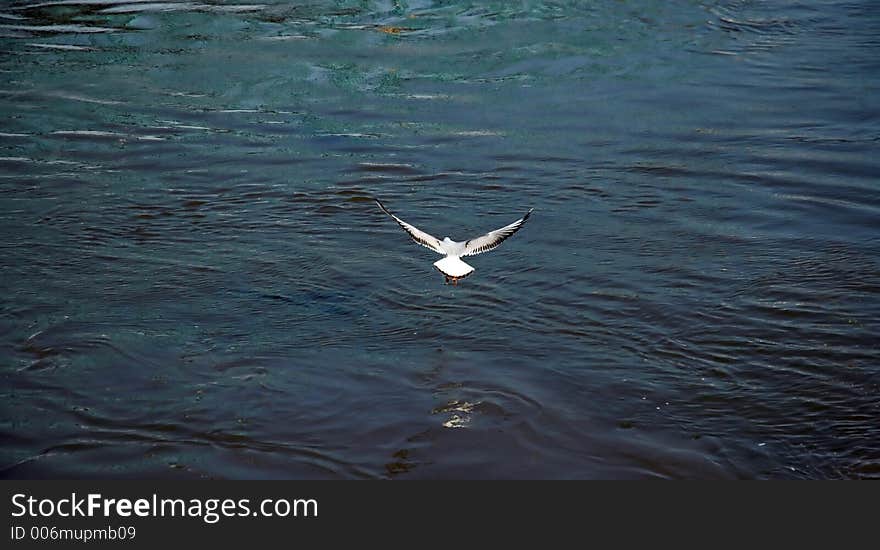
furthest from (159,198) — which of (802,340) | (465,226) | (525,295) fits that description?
(802,340)

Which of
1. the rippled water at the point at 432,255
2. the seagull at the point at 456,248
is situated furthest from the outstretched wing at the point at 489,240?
the rippled water at the point at 432,255

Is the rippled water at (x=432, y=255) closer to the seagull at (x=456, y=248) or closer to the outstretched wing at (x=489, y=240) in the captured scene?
the seagull at (x=456, y=248)

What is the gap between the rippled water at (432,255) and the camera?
6566 millimetres

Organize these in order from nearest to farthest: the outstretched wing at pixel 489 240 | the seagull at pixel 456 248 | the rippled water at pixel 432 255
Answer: the rippled water at pixel 432 255
the outstretched wing at pixel 489 240
the seagull at pixel 456 248

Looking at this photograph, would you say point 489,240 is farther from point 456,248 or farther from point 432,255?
point 432,255

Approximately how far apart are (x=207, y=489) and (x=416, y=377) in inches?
68.1

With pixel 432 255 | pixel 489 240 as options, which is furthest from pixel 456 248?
pixel 432 255

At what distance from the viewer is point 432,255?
9.23 meters

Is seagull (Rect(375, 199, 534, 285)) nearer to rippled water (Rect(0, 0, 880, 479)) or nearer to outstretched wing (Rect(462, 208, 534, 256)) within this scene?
outstretched wing (Rect(462, 208, 534, 256))

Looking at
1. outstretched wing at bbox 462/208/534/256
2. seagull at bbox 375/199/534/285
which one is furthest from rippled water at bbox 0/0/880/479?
outstretched wing at bbox 462/208/534/256

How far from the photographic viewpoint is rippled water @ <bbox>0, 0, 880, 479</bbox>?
6.57m

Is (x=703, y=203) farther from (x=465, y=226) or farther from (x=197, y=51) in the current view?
(x=197, y=51)

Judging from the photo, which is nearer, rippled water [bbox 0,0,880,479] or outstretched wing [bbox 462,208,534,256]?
rippled water [bbox 0,0,880,479]

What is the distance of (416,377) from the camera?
7.23 meters
